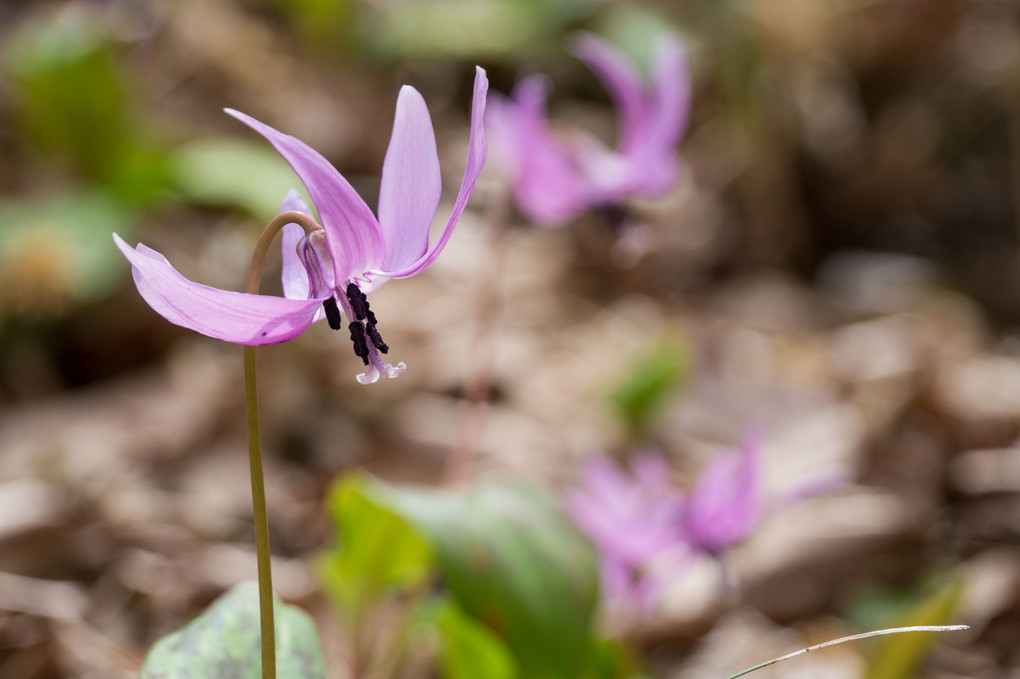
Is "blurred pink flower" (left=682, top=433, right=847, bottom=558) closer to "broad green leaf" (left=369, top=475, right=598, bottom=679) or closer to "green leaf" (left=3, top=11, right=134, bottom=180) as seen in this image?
"broad green leaf" (left=369, top=475, right=598, bottom=679)

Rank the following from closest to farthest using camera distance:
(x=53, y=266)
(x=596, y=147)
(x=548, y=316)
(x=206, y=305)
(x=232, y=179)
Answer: (x=206, y=305) → (x=596, y=147) → (x=53, y=266) → (x=232, y=179) → (x=548, y=316)

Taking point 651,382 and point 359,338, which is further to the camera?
point 651,382

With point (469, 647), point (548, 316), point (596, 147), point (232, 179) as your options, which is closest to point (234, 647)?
point (469, 647)

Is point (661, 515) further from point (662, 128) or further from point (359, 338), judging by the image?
point (359, 338)

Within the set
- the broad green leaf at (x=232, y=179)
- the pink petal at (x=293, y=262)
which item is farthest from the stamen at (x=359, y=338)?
the broad green leaf at (x=232, y=179)

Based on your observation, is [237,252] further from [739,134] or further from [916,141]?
[916,141]

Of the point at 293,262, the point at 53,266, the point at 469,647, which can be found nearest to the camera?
the point at 293,262
